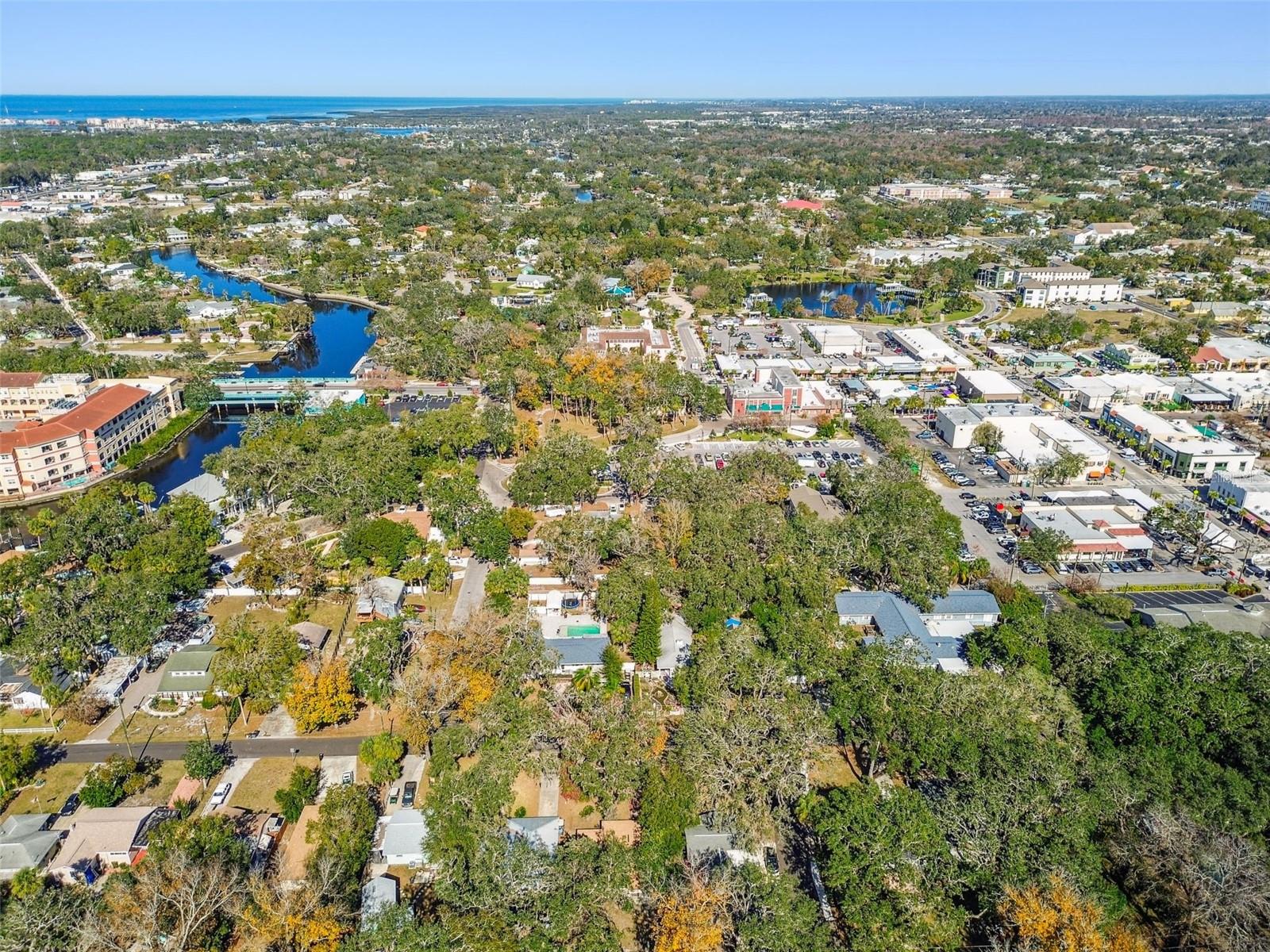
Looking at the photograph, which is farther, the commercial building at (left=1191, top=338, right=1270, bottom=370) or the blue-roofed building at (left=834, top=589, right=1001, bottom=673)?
the commercial building at (left=1191, top=338, right=1270, bottom=370)

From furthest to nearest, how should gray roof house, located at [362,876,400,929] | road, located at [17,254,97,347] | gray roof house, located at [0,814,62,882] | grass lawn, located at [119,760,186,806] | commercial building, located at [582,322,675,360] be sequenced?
road, located at [17,254,97,347] → commercial building, located at [582,322,675,360] → grass lawn, located at [119,760,186,806] → gray roof house, located at [0,814,62,882] → gray roof house, located at [362,876,400,929]

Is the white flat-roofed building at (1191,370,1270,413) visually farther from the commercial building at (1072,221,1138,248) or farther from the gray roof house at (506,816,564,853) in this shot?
the gray roof house at (506,816,564,853)

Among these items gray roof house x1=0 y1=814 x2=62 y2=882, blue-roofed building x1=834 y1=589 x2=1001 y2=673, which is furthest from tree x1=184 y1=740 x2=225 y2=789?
blue-roofed building x1=834 y1=589 x2=1001 y2=673

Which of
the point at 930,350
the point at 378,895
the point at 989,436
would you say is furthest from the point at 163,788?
the point at 930,350

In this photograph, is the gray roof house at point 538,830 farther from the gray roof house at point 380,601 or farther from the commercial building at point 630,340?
the commercial building at point 630,340

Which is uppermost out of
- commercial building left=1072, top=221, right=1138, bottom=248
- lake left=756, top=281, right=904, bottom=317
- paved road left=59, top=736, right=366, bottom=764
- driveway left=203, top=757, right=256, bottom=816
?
commercial building left=1072, top=221, right=1138, bottom=248

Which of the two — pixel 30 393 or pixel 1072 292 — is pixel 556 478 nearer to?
pixel 30 393
